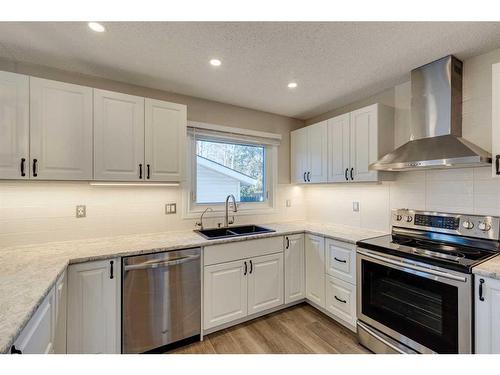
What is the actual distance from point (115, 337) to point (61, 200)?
121 cm

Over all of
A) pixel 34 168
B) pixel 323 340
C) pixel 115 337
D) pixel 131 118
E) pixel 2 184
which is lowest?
pixel 323 340

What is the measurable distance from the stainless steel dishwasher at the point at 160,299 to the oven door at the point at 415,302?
1455mm

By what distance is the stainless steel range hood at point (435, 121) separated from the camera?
1.76 m

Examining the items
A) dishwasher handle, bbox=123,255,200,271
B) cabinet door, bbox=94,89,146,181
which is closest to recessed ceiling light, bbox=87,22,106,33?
cabinet door, bbox=94,89,146,181

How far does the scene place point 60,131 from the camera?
178 cm

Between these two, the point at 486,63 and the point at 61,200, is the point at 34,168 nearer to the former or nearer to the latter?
the point at 61,200

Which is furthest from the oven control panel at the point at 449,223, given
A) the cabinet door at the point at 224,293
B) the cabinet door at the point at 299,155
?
the cabinet door at the point at 224,293

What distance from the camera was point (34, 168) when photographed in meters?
1.69

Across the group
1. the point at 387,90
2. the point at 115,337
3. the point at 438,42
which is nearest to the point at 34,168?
the point at 115,337

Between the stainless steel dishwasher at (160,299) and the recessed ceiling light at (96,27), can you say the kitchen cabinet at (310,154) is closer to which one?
the stainless steel dishwasher at (160,299)

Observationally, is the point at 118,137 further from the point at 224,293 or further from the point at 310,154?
the point at 310,154

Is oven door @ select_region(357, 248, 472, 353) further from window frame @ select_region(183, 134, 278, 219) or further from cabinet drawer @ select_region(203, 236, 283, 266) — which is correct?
window frame @ select_region(183, 134, 278, 219)

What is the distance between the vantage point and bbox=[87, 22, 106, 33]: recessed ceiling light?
1.42m

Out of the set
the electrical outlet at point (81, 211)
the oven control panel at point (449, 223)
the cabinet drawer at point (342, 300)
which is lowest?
the cabinet drawer at point (342, 300)
